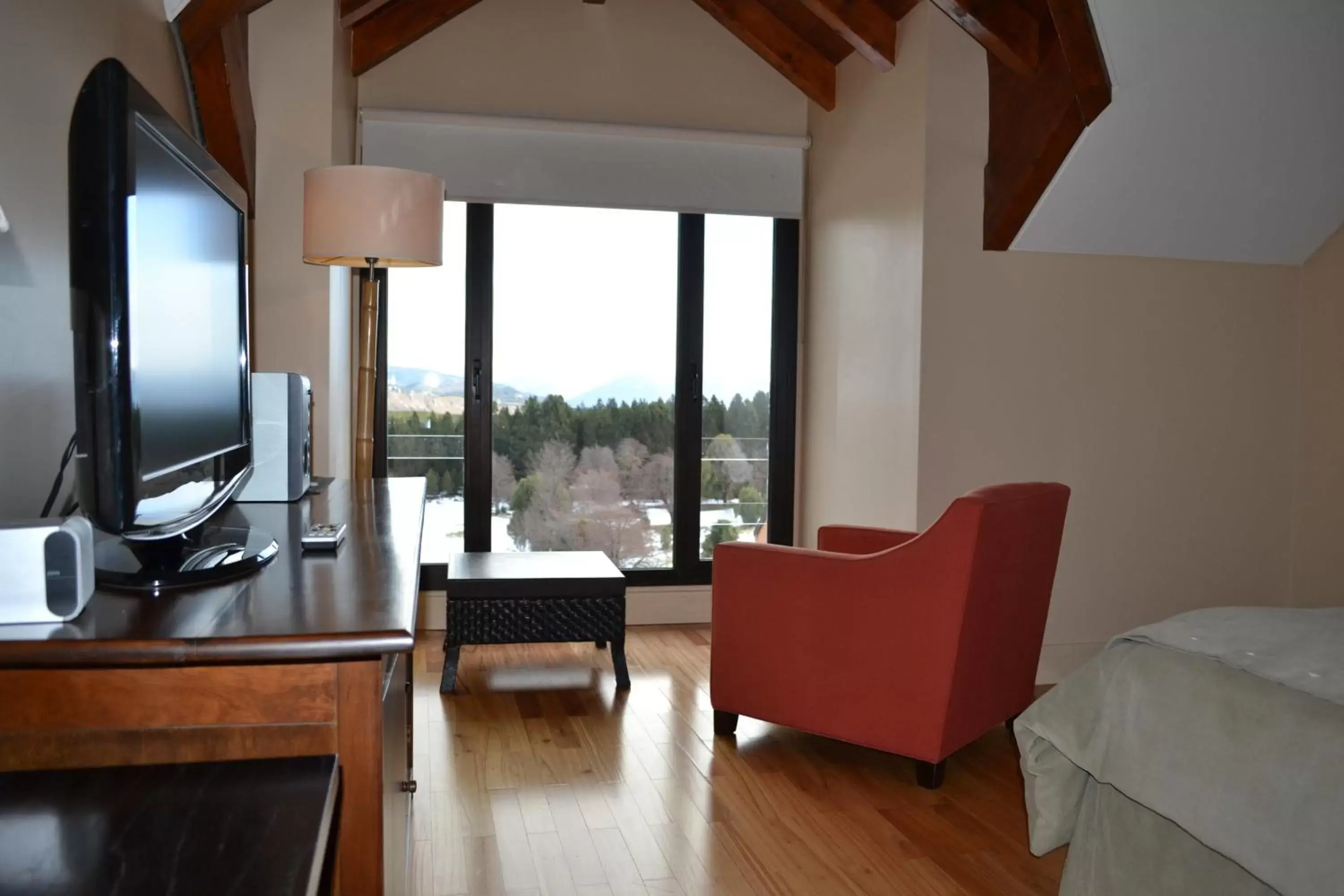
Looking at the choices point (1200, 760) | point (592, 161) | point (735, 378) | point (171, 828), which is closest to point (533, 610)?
point (735, 378)

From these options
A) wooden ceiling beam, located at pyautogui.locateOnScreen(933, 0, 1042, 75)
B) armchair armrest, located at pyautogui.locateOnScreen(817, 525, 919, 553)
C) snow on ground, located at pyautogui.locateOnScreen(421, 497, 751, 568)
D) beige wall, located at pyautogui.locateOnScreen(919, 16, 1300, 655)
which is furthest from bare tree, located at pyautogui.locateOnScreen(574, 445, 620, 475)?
wooden ceiling beam, located at pyautogui.locateOnScreen(933, 0, 1042, 75)

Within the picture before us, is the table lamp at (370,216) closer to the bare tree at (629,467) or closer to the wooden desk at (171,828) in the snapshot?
the bare tree at (629,467)

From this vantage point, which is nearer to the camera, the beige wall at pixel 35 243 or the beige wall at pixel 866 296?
the beige wall at pixel 35 243

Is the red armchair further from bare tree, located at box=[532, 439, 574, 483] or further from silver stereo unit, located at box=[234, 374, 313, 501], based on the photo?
bare tree, located at box=[532, 439, 574, 483]

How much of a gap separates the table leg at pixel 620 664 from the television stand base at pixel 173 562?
89.7 inches

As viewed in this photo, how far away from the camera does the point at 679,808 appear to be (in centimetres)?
262

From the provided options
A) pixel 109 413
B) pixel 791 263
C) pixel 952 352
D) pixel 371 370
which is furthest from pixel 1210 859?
pixel 791 263

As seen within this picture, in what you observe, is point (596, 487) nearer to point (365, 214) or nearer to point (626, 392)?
point (626, 392)

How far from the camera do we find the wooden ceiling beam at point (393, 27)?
418 centimetres

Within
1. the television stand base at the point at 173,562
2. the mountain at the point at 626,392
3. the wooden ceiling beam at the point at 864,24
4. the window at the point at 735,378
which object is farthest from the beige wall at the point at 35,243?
the window at the point at 735,378

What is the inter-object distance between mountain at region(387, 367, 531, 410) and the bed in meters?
3.10

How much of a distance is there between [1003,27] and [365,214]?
213 cm

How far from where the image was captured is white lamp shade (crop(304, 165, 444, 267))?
3023 mm

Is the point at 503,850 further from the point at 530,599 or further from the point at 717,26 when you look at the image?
the point at 717,26
